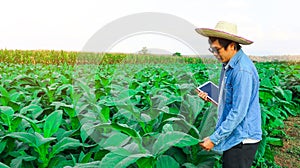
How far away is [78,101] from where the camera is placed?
3.10 meters

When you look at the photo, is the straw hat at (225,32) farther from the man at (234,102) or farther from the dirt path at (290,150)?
the dirt path at (290,150)

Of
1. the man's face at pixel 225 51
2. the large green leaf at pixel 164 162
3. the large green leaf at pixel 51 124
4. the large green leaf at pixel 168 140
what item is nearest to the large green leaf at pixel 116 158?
the large green leaf at pixel 168 140

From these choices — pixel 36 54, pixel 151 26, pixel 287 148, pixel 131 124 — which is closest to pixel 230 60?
pixel 131 124

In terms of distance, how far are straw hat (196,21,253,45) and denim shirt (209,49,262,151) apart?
10 cm

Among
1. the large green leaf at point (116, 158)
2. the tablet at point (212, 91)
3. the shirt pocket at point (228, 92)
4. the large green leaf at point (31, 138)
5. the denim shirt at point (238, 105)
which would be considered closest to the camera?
the large green leaf at point (116, 158)

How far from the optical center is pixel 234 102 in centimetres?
212

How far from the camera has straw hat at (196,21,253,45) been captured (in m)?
2.16

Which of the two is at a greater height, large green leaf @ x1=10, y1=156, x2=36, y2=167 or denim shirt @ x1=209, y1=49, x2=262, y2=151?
denim shirt @ x1=209, y1=49, x2=262, y2=151

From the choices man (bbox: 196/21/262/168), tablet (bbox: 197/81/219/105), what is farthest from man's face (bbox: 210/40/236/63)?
tablet (bbox: 197/81/219/105)

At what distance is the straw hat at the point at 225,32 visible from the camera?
2.16 metres

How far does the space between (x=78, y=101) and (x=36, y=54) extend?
77.7ft

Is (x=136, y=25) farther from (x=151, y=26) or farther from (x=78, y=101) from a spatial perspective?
(x=78, y=101)

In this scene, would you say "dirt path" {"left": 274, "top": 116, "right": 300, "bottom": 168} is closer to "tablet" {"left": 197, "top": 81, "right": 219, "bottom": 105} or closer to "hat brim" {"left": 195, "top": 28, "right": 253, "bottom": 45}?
"tablet" {"left": 197, "top": 81, "right": 219, "bottom": 105}

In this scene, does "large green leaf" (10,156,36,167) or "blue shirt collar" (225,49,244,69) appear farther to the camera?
Answer: "blue shirt collar" (225,49,244,69)
